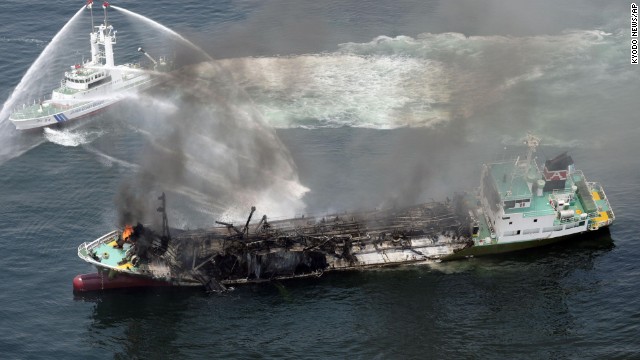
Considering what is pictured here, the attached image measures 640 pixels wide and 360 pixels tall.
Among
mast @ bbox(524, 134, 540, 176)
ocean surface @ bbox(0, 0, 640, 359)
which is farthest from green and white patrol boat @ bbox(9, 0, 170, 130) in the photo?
mast @ bbox(524, 134, 540, 176)

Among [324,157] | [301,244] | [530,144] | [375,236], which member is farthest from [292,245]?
[530,144]

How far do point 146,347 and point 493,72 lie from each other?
79.3 m

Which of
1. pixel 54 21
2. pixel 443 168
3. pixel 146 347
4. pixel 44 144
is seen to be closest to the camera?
pixel 146 347

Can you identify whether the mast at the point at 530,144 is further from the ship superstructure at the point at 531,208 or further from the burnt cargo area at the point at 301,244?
the burnt cargo area at the point at 301,244

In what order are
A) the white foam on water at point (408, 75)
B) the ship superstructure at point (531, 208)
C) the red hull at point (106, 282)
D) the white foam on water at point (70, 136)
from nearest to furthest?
the red hull at point (106, 282), the ship superstructure at point (531, 208), the white foam on water at point (70, 136), the white foam on water at point (408, 75)

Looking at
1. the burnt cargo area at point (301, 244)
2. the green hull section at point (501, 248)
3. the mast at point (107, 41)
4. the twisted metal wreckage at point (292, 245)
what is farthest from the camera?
the mast at point (107, 41)

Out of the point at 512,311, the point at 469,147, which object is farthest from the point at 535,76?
the point at 512,311

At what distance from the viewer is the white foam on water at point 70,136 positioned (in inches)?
5458

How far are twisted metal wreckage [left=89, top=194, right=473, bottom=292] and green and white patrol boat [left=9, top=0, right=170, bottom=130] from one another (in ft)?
136

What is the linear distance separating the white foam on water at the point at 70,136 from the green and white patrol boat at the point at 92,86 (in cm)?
191

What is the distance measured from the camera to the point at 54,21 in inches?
6619

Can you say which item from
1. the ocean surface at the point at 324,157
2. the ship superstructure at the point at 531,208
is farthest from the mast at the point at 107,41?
the ship superstructure at the point at 531,208

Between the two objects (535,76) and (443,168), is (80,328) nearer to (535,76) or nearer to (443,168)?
(443,168)

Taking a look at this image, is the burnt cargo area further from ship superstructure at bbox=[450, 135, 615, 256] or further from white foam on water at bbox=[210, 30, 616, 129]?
white foam on water at bbox=[210, 30, 616, 129]
